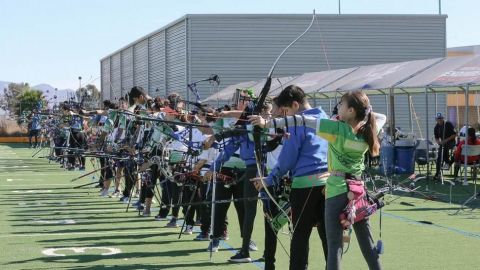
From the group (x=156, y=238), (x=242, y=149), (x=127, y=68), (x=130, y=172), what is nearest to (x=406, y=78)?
Result: (x=130, y=172)

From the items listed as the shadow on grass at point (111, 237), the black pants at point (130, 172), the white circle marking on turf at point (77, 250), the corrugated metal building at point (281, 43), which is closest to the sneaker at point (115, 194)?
the black pants at point (130, 172)

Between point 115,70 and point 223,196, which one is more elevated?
point 115,70

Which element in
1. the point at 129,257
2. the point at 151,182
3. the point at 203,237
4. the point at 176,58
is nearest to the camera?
the point at 129,257

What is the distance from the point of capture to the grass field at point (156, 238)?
871cm

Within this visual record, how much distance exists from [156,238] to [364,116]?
523cm

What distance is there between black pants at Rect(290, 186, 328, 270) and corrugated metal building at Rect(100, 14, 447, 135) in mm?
30680

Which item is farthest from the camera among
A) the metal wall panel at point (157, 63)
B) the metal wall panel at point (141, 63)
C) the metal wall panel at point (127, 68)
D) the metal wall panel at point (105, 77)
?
the metal wall panel at point (105, 77)

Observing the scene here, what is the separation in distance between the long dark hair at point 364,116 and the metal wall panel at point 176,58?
31.4 metres

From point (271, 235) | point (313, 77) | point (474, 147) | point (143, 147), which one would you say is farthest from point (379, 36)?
point (271, 235)

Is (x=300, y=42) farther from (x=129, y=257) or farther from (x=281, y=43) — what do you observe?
(x=129, y=257)

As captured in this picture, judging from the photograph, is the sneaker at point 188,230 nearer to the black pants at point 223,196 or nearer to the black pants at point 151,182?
the black pants at point 151,182

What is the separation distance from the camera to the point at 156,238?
34.6 feet

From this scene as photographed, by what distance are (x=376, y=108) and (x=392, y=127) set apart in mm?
13868

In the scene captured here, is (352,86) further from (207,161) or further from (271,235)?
(271,235)
